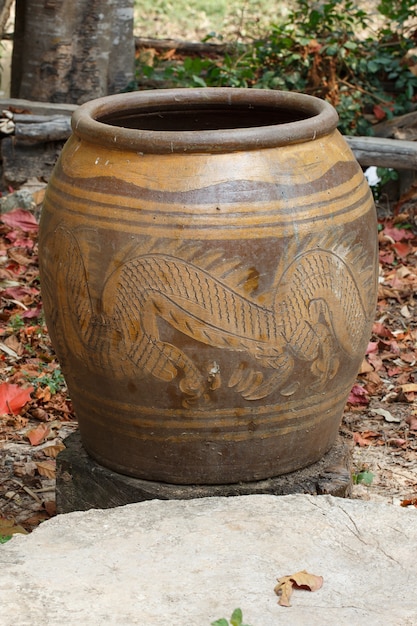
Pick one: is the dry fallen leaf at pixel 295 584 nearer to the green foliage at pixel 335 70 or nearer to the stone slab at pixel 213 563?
the stone slab at pixel 213 563

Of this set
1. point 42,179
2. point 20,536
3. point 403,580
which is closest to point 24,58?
point 42,179

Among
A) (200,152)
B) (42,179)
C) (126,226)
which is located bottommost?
(42,179)

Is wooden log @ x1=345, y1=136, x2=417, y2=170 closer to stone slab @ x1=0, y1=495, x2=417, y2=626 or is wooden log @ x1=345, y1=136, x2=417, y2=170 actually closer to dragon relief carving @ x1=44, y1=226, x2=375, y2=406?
dragon relief carving @ x1=44, y1=226, x2=375, y2=406

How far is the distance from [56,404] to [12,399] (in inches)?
7.1

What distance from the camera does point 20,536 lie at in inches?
99.1

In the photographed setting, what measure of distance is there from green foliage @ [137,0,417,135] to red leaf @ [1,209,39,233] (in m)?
1.61

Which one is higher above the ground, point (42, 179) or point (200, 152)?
point (200, 152)

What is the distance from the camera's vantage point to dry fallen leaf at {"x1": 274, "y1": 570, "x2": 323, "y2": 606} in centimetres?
225

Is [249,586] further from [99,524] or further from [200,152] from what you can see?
[200,152]

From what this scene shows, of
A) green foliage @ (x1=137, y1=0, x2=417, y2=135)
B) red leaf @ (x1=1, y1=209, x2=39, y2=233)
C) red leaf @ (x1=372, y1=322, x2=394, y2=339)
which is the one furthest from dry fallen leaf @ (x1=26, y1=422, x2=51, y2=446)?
green foliage @ (x1=137, y1=0, x2=417, y2=135)

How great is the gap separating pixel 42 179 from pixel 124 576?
3.80 metres

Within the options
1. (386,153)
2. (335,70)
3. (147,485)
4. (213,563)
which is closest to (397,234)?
(386,153)

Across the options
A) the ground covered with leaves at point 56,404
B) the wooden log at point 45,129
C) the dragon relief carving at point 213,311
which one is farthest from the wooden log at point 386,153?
the dragon relief carving at point 213,311

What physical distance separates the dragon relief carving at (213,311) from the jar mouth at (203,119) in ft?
0.93
